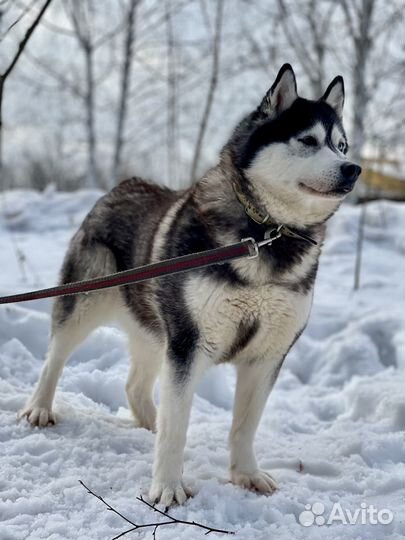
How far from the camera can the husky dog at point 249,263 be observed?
232 centimetres

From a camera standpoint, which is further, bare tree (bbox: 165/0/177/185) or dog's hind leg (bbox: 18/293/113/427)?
bare tree (bbox: 165/0/177/185)

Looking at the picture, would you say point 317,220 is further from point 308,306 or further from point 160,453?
point 160,453

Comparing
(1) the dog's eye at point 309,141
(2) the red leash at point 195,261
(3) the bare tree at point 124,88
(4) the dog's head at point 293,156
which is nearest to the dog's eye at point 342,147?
(4) the dog's head at point 293,156

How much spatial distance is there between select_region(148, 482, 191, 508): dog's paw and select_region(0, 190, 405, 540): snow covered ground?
0.05 m

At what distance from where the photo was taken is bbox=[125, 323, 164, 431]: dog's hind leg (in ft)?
10.5

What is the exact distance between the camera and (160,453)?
2352 millimetres

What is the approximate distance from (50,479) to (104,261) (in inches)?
45.1

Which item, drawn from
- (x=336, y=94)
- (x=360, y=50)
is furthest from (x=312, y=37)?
(x=336, y=94)

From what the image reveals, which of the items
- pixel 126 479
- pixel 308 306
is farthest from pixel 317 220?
pixel 126 479

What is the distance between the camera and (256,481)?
2.54 metres

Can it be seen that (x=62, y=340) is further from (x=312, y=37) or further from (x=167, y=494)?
(x=312, y=37)

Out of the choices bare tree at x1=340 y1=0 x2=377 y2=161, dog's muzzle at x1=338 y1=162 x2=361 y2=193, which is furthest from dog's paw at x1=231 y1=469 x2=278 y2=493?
bare tree at x1=340 y1=0 x2=377 y2=161

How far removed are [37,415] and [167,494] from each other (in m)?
0.87

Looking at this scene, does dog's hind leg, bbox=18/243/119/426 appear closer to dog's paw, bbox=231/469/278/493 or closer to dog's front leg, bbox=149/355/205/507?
dog's front leg, bbox=149/355/205/507
